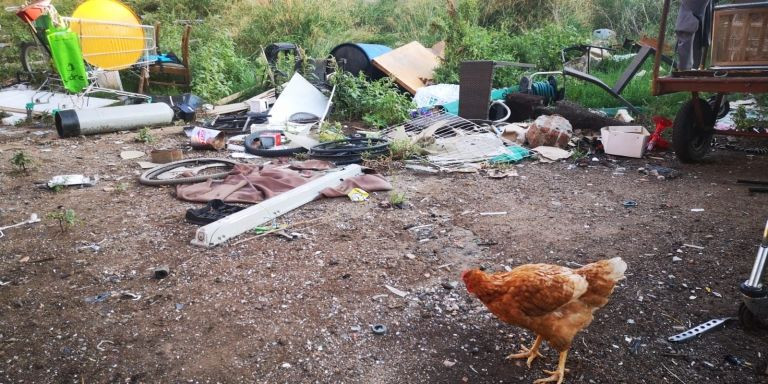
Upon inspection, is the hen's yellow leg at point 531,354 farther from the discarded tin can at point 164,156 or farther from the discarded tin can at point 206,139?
the discarded tin can at point 206,139

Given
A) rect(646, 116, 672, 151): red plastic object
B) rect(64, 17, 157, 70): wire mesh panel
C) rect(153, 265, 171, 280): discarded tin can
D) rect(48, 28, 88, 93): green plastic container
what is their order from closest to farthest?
rect(153, 265, 171, 280): discarded tin can, rect(646, 116, 672, 151): red plastic object, rect(48, 28, 88, 93): green plastic container, rect(64, 17, 157, 70): wire mesh panel

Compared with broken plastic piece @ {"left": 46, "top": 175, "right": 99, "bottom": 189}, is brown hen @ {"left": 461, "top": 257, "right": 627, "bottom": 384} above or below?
above

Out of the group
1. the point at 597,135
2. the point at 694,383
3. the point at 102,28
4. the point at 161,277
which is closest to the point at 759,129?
the point at 597,135

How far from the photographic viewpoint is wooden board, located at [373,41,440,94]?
8.10m

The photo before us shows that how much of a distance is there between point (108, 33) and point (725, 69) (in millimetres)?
7281

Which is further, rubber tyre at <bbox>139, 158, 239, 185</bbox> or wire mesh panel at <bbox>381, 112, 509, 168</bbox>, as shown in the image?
wire mesh panel at <bbox>381, 112, 509, 168</bbox>

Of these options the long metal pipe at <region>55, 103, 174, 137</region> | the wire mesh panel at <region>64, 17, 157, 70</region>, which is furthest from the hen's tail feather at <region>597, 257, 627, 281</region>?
the wire mesh panel at <region>64, 17, 157, 70</region>

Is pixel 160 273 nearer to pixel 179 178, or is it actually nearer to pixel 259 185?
pixel 259 185

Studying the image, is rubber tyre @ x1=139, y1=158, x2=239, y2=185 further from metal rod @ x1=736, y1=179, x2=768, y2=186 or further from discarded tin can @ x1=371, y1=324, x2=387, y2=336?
metal rod @ x1=736, y1=179, x2=768, y2=186

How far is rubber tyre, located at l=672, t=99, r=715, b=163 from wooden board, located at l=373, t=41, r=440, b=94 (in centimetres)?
386

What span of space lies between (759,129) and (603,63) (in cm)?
388

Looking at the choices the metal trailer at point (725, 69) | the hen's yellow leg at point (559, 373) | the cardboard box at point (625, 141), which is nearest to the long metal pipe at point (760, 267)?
the hen's yellow leg at point (559, 373)

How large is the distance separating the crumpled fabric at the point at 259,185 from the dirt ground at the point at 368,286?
0.15 meters

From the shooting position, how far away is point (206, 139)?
236 inches
